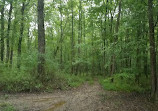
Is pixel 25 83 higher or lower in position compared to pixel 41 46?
lower

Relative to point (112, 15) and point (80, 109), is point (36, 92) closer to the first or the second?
point (80, 109)

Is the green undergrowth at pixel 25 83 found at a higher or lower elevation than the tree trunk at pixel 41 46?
lower

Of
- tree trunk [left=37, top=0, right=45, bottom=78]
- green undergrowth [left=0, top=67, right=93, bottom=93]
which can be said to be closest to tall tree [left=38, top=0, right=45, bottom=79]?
tree trunk [left=37, top=0, right=45, bottom=78]

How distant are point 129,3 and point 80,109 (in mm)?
6886

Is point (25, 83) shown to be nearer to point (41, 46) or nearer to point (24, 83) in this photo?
point (24, 83)

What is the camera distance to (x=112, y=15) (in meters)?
11.8

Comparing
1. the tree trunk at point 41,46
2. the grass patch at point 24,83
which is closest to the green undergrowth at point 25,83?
the grass patch at point 24,83

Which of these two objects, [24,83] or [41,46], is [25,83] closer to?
[24,83]

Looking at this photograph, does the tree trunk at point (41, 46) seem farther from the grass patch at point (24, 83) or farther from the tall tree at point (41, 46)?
the grass patch at point (24, 83)

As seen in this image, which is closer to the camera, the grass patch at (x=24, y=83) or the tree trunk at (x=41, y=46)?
the grass patch at (x=24, y=83)

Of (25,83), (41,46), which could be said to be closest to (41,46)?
(41,46)

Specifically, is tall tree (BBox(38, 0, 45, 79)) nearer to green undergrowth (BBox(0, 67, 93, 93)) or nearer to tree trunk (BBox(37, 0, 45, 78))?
tree trunk (BBox(37, 0, 45, 78))

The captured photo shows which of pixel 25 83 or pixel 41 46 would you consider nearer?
pixel 25 83

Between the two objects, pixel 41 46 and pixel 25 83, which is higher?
pixel 41 46
